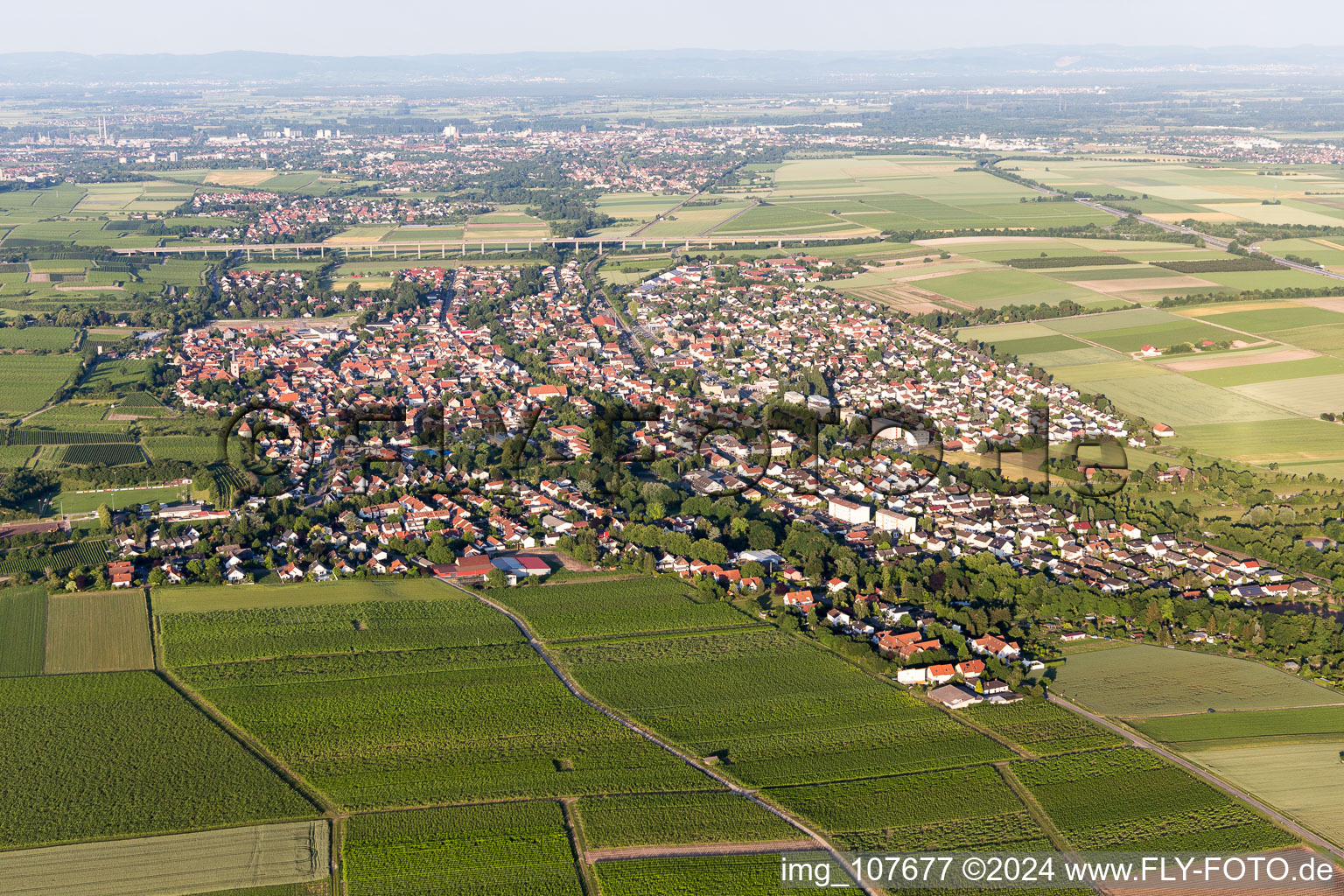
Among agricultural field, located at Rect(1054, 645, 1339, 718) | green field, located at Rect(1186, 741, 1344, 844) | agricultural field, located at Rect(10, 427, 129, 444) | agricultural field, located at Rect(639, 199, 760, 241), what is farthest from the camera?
agricultural field, located at Rect(639, 199, 760, 241)

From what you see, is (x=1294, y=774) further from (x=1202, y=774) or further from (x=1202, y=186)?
(x=1202, y=186)

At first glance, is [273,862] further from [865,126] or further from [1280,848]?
[865,126]

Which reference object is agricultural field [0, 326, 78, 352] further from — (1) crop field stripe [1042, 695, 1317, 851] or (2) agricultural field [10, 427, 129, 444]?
(1) crop field stripe [1042, 695, 1317, 851]

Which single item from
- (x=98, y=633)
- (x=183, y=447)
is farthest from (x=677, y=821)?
(x=183, y=447)

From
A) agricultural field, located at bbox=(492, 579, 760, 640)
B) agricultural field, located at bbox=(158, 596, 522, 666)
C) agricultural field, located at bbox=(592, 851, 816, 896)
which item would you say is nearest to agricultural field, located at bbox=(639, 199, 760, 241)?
agricultural field, located at bbox=(492, 579, 760, 640)

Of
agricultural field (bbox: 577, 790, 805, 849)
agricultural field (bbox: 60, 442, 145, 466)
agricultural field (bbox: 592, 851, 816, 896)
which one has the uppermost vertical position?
agricultural field (bbox: 60, 442, 145, 466)

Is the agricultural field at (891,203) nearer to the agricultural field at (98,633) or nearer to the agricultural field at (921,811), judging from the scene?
the agricultural field at (98,633)

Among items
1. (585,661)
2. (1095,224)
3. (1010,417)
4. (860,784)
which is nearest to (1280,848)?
(860,784)
